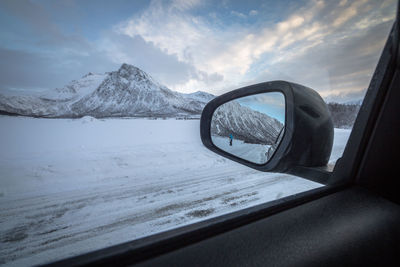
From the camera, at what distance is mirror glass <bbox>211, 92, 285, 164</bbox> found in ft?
5.49

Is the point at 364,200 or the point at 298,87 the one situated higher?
the point at 298,87

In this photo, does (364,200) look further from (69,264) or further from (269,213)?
(69,264)

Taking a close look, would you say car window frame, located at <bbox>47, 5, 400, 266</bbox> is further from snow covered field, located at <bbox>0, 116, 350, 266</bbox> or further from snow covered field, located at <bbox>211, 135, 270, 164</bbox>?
snow covered field, located at <bbox>211, 135, 270, 164</bbox>

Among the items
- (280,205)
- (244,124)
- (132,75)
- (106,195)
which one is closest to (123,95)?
(132,75)

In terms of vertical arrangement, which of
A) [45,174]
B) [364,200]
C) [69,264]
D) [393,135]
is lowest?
[45,174]

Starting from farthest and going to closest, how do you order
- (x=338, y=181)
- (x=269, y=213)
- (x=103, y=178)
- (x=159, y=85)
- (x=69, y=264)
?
(x=159, y=85) < (x=103, y=178) < (x=338, y=181) < (x=269, y=213) < (x=69, y=264)

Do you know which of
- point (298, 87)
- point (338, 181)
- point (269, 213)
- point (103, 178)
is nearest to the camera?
point (269, 213)

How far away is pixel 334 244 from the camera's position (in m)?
0.76

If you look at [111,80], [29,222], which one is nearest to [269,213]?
[29,222]

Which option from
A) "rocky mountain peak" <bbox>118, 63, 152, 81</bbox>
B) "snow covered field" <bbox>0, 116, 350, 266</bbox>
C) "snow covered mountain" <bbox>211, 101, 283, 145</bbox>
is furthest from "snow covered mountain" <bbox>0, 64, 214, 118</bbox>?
"snow covered mountain" <bbox>211, 101, 283, 145</bbox>

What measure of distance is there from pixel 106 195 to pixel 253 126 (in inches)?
136

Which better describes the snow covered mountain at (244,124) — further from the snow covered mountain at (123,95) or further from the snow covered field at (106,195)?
the snow covered mountain at (123,95)

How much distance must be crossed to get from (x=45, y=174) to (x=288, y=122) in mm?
6287

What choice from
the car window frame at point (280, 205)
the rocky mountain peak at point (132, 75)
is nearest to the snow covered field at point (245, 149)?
the car window frame at point (280, 205)
